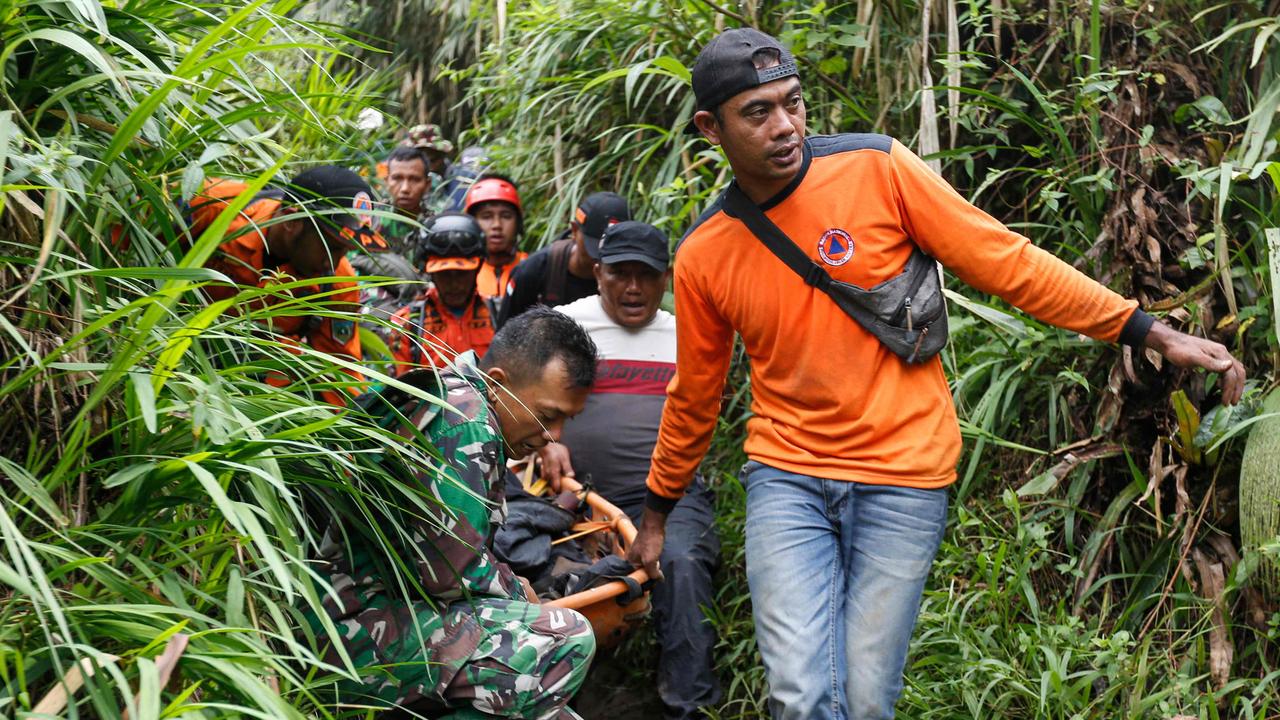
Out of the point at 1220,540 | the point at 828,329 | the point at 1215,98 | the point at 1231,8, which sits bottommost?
the point at 1220,540

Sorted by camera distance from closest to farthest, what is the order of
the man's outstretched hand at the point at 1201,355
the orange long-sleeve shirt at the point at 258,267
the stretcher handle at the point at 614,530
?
the man's outstretched hand at the point at 1201,355 → the orange long-sleeve shirt at the point at 258,267 → the stretcher handle at the point at 614,530

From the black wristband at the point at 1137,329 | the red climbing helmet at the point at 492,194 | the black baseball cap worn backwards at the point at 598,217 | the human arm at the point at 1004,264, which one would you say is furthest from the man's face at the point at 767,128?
the red climbing helmet at the point at 492,194

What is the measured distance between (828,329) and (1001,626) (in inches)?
52.3

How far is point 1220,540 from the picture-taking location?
3781 millimetres

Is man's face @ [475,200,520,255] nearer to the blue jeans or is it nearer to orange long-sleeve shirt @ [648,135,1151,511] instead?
orange long-sleeve shirt @ [648,135,1151,511]

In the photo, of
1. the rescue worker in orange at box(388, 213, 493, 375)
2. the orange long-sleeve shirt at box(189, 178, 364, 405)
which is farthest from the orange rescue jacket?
the orange long-sleeve shirt at box(189, 178, 364, 405)

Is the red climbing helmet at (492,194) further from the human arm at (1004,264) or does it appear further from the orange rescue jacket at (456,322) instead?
the human arm at (1004,264)

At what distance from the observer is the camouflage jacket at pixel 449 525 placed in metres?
3.12

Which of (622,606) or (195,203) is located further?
(622,606)

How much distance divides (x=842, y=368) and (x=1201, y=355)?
815 mm

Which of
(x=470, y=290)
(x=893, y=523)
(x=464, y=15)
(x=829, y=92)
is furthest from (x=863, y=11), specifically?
(x=464, y=15)

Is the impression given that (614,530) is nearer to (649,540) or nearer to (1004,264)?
(649,540)

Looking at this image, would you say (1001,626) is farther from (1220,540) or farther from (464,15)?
(464,15)

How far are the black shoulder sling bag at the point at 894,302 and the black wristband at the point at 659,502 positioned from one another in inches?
33.7
